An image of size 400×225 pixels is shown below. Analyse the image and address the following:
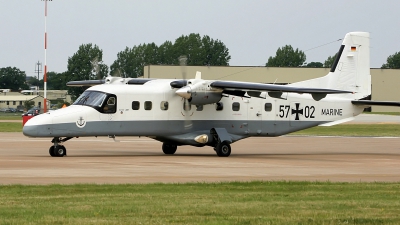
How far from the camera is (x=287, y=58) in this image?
15400 cm

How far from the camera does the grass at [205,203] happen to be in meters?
11.6

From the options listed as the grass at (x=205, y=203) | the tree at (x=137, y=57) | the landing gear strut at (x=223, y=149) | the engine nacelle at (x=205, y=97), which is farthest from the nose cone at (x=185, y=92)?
the tree at (x=137, y=57)

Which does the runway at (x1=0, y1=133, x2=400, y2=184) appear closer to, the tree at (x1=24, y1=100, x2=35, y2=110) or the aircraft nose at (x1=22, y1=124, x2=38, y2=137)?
the aircraft nose at (x1=22, y1=124, x2=38, y2=137)

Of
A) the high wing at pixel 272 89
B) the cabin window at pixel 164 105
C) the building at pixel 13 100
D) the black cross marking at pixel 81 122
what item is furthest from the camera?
the building at pixel 13 100

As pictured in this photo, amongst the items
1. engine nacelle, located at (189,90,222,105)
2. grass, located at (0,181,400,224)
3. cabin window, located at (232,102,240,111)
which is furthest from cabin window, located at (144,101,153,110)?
grass, located at (0,181,400,224)

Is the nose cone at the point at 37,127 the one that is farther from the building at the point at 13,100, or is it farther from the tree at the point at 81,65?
the building at the point at 13,100

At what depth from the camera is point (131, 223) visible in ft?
36.6

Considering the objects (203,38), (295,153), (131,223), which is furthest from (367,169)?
(203,38)

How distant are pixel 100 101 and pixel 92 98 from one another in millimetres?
358

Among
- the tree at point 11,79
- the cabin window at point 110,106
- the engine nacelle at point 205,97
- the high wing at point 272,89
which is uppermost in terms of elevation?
the tree at point 11,79

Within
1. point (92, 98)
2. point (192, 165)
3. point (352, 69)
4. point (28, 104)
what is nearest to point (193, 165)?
point (192, 165)

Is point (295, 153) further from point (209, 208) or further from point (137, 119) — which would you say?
point (209, 208)

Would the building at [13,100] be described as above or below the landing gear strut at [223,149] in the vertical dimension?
above

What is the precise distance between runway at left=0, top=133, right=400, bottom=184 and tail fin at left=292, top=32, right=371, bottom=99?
2879mm
